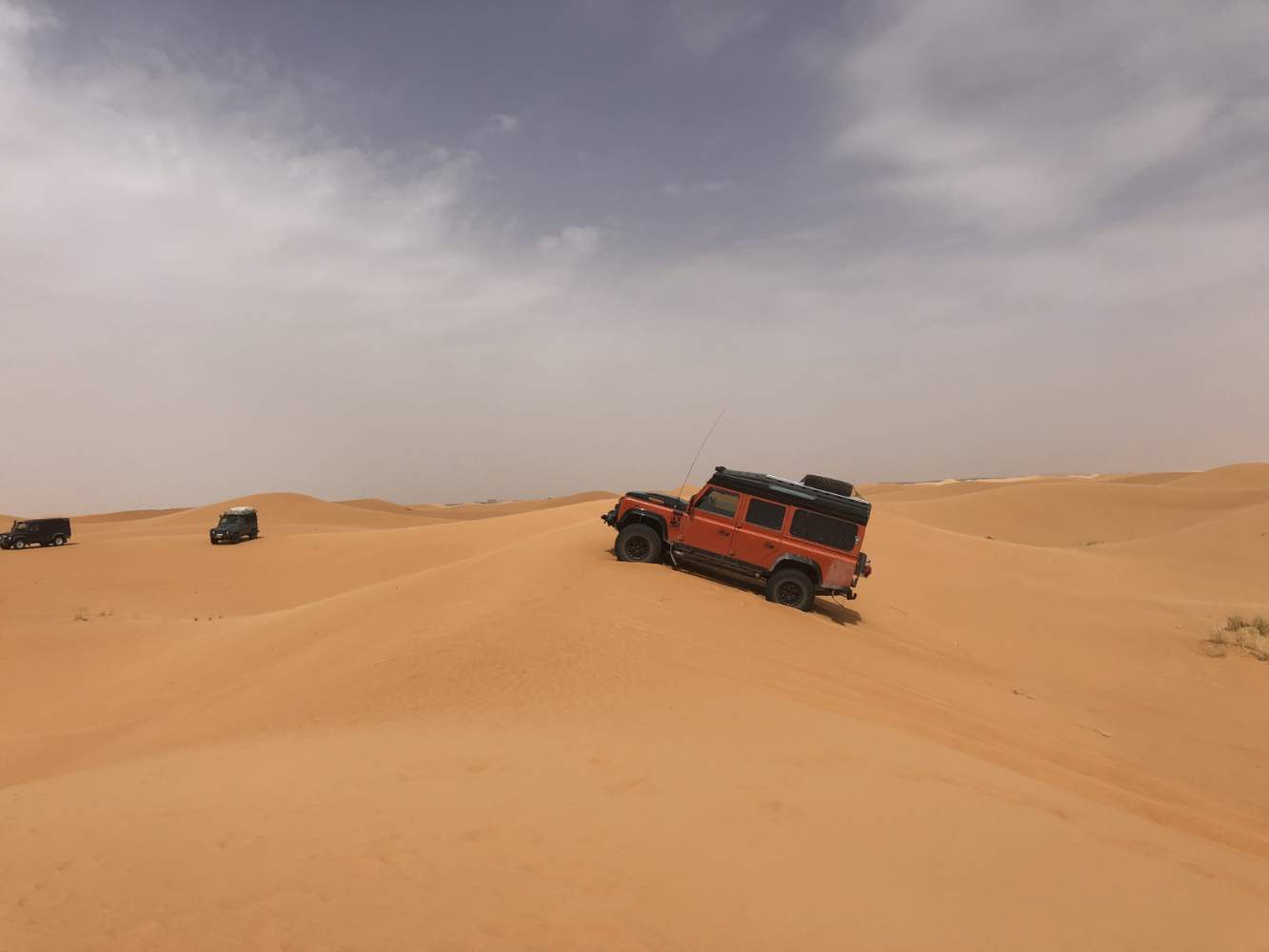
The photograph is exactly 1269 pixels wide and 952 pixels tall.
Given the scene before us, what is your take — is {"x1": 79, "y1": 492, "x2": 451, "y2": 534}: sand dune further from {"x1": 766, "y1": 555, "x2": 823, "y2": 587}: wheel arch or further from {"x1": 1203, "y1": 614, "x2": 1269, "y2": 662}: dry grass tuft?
{"x1": 1203, "y1": 614, "x2": 1269, "y2": 662}: dry grass tuft

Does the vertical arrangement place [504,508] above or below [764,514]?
below

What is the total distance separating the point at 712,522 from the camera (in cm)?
1259

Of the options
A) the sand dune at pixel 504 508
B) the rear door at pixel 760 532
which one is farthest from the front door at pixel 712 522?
the sand dune at pixel 504 508

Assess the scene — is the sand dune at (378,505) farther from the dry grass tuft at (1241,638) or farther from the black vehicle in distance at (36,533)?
the dry grass tuft at (1241,638)

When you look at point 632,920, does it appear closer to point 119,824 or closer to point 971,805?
point 971,805

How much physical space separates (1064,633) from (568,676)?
14032 millimetres

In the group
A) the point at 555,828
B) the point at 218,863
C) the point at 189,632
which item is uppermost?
the point at 555,828

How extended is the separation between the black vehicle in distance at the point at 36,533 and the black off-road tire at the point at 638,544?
34.6m

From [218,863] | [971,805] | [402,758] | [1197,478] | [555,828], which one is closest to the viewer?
[218,863]

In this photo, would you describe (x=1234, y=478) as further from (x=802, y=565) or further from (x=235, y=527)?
(x=235, y=527)

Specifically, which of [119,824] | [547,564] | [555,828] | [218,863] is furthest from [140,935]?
[547,564]

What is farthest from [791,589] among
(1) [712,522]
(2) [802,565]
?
(1) [712,522]

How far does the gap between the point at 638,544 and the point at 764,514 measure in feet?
8.65

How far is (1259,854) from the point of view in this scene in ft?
19.0
